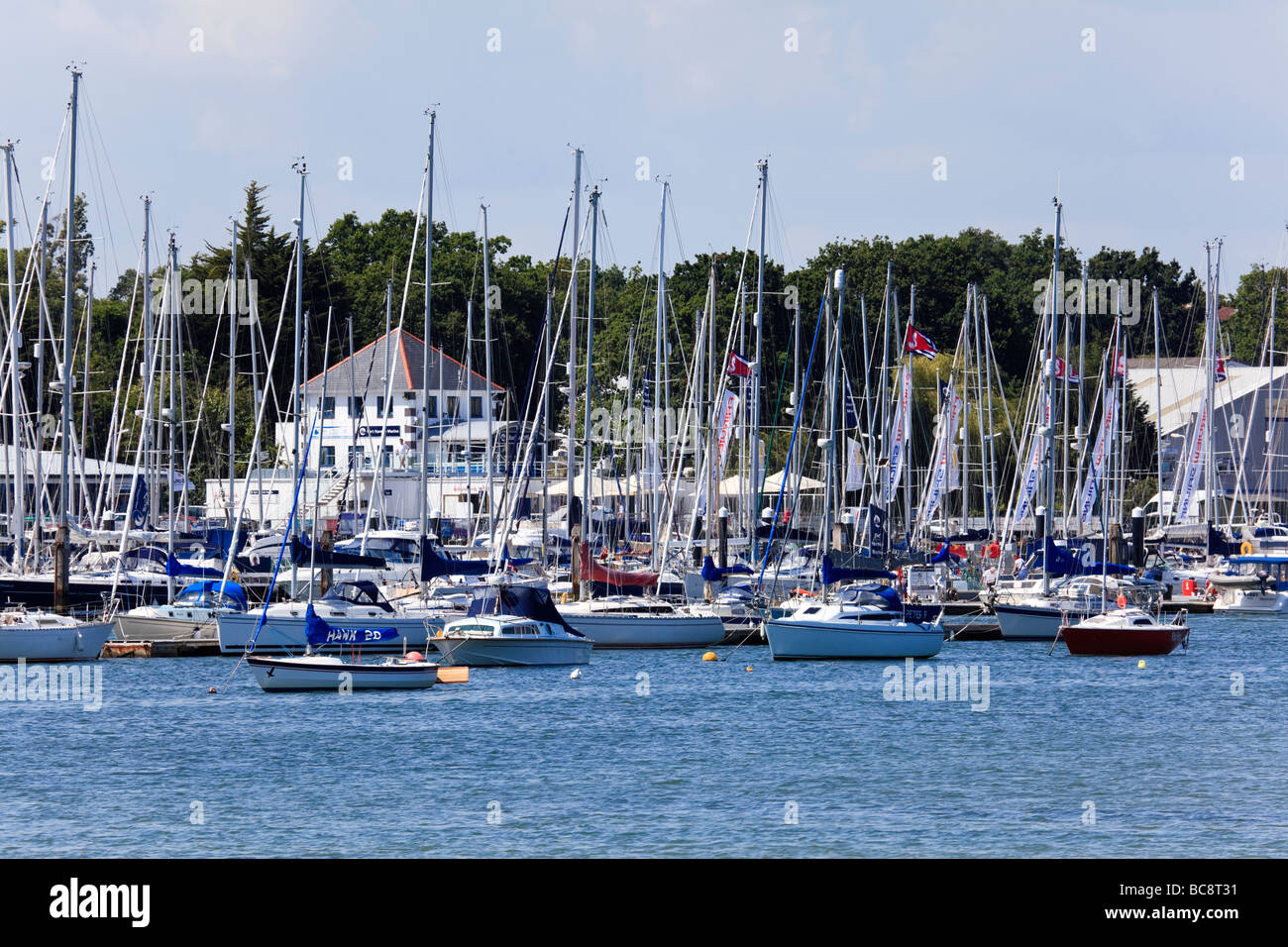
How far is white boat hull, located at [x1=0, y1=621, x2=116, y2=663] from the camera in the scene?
1799 inches

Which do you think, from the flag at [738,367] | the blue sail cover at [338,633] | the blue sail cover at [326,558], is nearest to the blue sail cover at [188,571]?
the blue sail cover at [326,558]

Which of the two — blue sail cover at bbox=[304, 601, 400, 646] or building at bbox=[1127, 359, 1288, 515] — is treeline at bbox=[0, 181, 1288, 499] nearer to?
building at bbox=[1127, 359, 1288, 515]

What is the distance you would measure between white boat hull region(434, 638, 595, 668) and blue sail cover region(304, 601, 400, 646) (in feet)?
5.59

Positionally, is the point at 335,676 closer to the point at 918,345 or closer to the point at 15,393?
the point at 15,393

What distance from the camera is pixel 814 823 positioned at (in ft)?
91.5

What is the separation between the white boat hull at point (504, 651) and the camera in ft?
158

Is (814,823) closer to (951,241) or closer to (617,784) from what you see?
(617,784)

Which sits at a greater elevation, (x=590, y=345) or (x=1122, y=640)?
(x=590, y=345)

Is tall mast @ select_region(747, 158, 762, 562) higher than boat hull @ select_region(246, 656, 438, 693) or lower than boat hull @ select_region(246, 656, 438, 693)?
higher

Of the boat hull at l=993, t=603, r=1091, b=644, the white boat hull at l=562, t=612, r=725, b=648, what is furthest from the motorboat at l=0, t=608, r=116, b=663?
the boat hull at l=993, t=603, r=1091, b=644

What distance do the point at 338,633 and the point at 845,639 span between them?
14123 millimetres

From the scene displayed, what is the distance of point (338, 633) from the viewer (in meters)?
47.9

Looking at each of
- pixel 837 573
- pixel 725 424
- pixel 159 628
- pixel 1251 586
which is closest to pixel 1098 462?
pixel 1251 586
